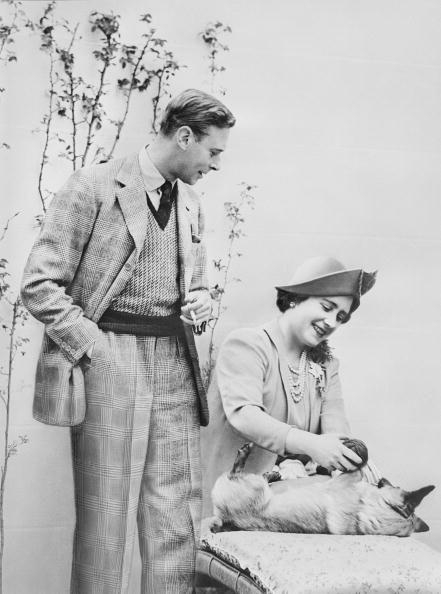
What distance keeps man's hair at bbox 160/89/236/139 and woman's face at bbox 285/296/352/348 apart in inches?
25.2

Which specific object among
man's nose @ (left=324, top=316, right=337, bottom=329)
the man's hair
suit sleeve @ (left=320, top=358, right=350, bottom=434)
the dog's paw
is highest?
the man's hair

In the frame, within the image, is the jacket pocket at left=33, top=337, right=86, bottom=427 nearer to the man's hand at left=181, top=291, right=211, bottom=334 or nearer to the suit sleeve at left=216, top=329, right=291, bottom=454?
the man's hand at left=181, top=291, right=211, bottom=334

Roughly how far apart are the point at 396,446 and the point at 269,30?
1507 millimetres

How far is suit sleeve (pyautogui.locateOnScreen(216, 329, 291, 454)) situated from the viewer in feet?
9.46

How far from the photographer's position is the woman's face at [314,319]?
9.80ft

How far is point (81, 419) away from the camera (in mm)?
2697

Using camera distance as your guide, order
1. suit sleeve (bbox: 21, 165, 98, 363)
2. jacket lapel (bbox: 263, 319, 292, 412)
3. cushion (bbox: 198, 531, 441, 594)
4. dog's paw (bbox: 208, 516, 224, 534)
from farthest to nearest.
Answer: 1. jacket lapel (bbox: 263, 319, 292, 412)
2. dog's paw (bbox: 208, 516, 224, 534)
3. suit sleeve (bbox: 21, 165, 98, 363)
4. cushion (bbox: 198, 531, 441, 594)

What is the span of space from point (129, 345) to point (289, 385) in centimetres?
54

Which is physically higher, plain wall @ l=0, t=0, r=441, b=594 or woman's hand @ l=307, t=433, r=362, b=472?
plain wall @ l=0, t=0, r=441, b=594

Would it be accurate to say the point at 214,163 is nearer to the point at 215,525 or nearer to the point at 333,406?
the point at 333,406

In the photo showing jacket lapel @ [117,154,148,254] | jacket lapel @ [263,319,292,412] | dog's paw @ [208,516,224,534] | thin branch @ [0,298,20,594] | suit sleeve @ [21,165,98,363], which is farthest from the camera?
thin branch @ [0,298,20,594]

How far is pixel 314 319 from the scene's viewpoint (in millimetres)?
2984

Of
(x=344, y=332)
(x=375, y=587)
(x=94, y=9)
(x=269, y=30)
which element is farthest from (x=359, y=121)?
(x=375, y=587)

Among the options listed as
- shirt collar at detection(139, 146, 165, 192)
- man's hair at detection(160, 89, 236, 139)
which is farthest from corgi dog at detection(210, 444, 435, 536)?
man's hair at detection(160, 89, 236, 139)
